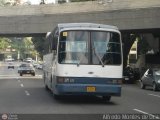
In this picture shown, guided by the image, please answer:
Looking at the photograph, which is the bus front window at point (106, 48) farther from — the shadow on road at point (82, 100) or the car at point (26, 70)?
the car at point (26, 70)

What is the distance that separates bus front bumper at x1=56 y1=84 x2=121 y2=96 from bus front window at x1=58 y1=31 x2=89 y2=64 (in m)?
0.91

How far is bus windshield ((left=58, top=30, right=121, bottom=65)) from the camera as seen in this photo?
19750 millimetres

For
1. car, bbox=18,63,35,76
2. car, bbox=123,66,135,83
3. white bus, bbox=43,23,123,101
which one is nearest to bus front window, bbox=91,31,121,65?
white bus, bbox=43,23,123,101

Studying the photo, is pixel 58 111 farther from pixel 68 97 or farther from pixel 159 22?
pixel 159 22

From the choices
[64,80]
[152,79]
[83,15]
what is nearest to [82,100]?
[64,80]

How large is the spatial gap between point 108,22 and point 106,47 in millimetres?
24471

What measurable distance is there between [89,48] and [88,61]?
50 centimetres

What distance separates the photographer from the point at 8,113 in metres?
16.0

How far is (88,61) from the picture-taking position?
1983 cm

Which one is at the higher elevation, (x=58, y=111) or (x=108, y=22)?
(x=108, y=22)

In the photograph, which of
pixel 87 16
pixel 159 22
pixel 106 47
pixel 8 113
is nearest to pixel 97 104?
pixel 106 47

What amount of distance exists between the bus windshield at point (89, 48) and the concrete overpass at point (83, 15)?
22.1 meters

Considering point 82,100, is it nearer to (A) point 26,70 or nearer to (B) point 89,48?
(B) point 89,48

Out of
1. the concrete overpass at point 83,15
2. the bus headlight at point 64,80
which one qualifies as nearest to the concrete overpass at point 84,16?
the concrete overpass at point 83,15
